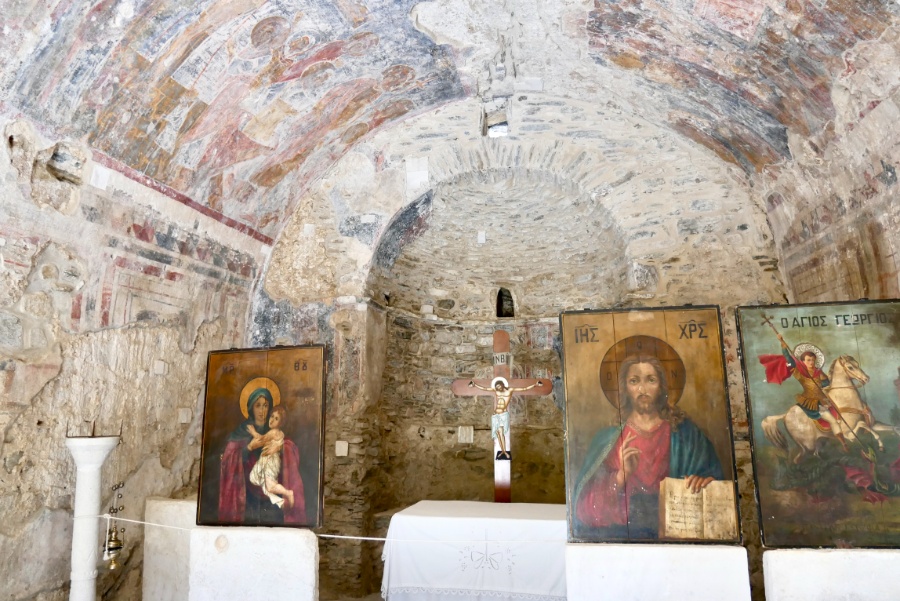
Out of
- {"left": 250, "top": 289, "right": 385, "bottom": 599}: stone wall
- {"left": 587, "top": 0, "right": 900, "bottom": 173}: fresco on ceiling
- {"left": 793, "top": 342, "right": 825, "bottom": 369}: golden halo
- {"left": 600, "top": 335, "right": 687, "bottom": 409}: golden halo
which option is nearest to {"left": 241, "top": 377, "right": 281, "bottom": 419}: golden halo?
{"left": 250, "top": 289, "right": 385, "bottom": 599}: stone wall

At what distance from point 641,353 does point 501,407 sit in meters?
1.92

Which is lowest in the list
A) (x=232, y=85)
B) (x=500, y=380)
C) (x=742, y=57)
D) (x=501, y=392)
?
(x=501, y=392)

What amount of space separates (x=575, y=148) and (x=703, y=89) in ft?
4.72

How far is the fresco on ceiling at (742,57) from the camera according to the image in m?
3.78

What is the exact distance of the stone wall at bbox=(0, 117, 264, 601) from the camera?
393cm

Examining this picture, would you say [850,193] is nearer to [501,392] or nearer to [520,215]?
[501,392]

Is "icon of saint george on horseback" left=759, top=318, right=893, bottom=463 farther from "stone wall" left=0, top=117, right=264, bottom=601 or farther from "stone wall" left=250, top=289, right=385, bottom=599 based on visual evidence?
"stone wall" left=0, top=117, right=264, bottom=601

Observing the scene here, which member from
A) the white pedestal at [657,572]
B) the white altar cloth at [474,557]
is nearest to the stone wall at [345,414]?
the white altar cloth at [474,557]

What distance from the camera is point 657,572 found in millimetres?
3611

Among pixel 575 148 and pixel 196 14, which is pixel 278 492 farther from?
pixel 575 148

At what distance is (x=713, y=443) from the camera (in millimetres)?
3689

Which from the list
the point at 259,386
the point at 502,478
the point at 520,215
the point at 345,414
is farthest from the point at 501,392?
the point at 520,215

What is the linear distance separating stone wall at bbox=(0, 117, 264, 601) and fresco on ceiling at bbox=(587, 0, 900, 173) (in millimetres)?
3973

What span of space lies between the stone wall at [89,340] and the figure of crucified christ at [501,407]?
2.71 meters
